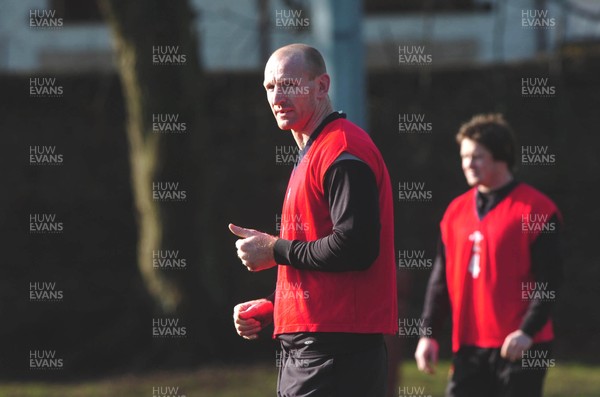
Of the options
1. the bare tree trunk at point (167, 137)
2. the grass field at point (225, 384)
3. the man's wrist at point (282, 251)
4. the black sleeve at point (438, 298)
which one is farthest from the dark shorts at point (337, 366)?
the bare tree trunk at point (167, 137)

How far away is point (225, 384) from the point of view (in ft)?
31.8

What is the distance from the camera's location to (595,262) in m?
11.4

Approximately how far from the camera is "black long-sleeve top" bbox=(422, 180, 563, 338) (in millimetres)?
5230

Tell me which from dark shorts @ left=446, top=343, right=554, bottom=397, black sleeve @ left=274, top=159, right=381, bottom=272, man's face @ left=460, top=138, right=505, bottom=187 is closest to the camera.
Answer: black sleeve @ left=274, top=159, right=381, bottom=272

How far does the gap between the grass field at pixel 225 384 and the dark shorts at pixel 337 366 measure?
17.0 feet

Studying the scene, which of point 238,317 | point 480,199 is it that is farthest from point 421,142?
point 238,317

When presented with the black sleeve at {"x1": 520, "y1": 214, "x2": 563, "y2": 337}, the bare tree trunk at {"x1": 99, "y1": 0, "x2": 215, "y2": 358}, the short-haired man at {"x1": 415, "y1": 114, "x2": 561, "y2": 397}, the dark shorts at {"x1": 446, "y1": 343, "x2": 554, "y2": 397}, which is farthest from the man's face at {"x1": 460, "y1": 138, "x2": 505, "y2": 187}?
the bare tree trunk at {"x1": 99, "y1": 0, "x2": 215, "y2": 358}

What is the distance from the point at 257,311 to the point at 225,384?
570cm

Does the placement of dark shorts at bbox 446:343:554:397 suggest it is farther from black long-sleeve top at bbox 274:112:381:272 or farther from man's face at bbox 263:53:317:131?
man's face at bbox 263:53:317:131

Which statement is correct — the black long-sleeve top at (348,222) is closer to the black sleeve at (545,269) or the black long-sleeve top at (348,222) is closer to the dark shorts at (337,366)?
the dark shorts at (337,366)

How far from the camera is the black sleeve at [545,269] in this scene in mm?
5227

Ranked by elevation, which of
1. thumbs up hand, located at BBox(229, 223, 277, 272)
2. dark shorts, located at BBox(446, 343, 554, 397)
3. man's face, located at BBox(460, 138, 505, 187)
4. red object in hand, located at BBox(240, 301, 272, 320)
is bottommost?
dark shorts, located at BBox(446, 343, 554, 397)

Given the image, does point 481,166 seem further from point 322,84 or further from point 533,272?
point 322,84

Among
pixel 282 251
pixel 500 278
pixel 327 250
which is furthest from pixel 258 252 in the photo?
pixel 500 278
